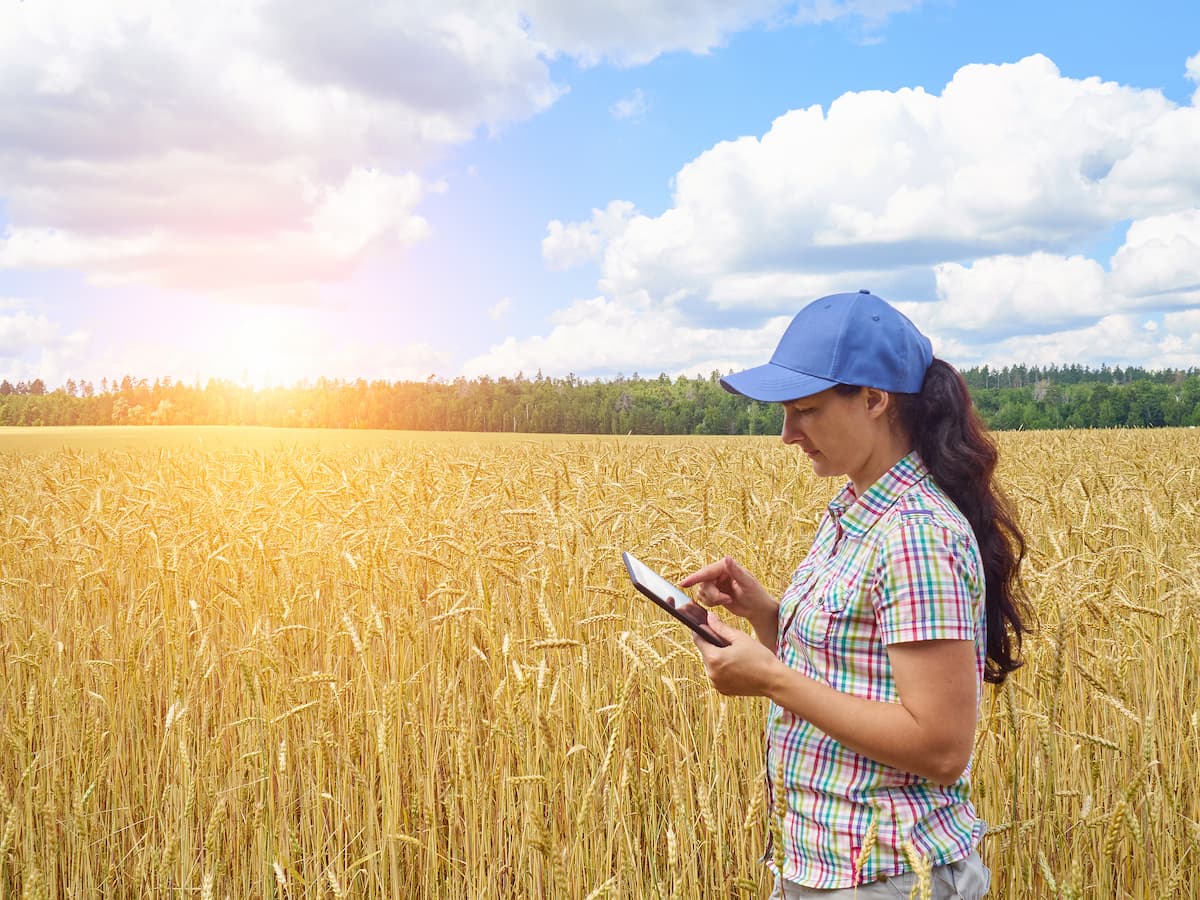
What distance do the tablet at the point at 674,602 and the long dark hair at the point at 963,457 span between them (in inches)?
19.0

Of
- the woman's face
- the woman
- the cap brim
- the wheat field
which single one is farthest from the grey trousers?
the cap brim

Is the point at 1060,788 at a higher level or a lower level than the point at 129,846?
higher

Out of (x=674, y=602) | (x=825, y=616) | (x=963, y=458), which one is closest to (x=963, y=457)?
(x=963, y=458)

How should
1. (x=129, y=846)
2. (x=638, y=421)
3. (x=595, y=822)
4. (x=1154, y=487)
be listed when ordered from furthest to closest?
(x=638, y=421) < (x=1154, y=487) < (x=129, y=846) < (x=595, y=822)

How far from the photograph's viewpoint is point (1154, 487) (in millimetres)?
6797

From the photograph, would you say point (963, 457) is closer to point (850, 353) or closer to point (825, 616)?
point (850, 353)

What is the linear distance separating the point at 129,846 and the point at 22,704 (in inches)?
53.3

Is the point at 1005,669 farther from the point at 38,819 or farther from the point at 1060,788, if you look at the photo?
the point at 38,819

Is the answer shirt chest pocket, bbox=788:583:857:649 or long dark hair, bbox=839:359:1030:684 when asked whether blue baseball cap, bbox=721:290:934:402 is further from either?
shirt chest pocket, bbox=788:583:857:649

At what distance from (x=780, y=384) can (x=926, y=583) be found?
0.44 m

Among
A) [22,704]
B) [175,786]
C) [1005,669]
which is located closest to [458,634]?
[175,786]

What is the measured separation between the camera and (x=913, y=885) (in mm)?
1448

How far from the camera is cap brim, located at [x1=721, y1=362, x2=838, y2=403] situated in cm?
158

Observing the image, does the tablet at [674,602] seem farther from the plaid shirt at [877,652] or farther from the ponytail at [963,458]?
the ponytail at [963,458]
